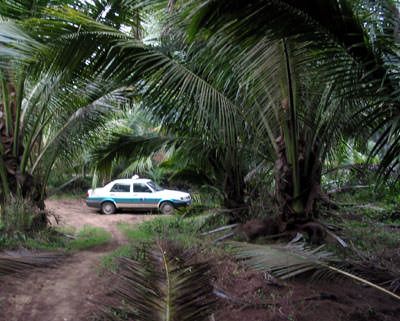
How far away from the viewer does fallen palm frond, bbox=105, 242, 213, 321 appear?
1.84m

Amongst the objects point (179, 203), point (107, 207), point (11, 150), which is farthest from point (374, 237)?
point (107, 207)

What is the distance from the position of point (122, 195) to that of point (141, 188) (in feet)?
2.40

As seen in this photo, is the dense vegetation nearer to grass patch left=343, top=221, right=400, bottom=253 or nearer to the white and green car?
grass patch left=343, top=221, right=400, bottom=253

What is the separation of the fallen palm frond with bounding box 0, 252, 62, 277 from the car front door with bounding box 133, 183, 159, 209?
13839 millimetres

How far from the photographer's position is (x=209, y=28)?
3.19m

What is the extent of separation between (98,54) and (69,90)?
2.80 meters

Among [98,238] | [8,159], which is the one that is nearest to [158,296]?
[8,159]

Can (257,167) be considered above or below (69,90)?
below

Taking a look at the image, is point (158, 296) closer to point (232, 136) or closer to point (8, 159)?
point (232, 136)

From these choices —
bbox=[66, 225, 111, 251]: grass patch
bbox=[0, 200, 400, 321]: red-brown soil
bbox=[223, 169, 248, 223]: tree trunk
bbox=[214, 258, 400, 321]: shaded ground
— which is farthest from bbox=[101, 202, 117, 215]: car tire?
bbox=[214, 258, 400, 321]: shaded ground

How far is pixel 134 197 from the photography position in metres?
16.1

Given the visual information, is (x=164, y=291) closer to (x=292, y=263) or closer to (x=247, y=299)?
(x=292, y=263)

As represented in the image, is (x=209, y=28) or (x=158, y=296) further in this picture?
(x=209, y=28)

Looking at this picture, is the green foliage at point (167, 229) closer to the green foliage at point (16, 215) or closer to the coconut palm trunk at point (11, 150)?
the green foliage at point (16, 215)
